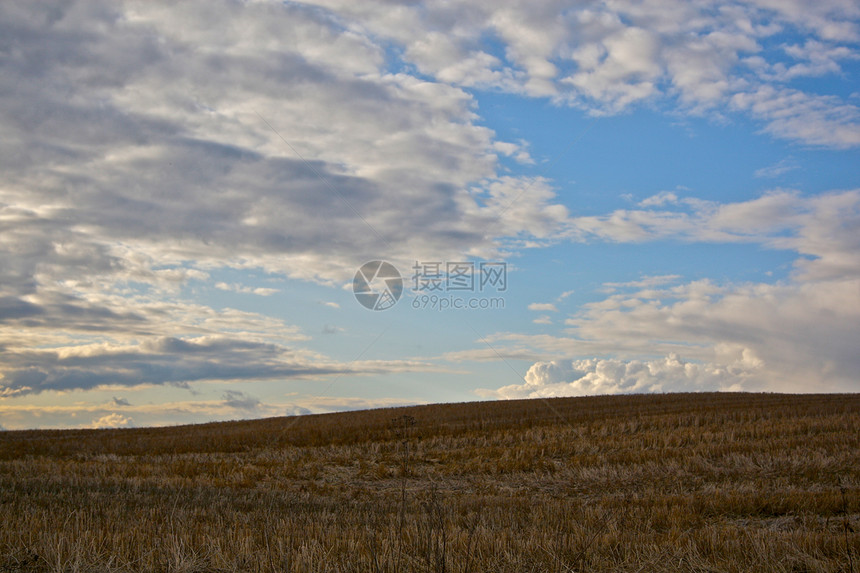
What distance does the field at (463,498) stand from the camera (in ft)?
21.2

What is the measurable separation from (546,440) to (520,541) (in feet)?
55.7

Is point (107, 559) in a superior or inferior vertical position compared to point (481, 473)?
superior

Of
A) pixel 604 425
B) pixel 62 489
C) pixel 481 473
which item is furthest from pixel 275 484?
pixel 604 425

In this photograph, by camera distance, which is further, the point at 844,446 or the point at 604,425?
the point at 604,425

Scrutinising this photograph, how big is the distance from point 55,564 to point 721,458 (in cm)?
1701

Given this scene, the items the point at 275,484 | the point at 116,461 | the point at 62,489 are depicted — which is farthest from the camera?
the point at 116,461

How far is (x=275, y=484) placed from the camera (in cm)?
1563

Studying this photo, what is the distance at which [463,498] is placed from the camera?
41.3 ft

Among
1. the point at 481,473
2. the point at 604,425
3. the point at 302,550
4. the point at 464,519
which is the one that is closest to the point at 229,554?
the point at 302,550

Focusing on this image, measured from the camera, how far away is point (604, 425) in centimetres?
2608

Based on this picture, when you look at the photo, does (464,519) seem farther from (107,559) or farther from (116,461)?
(116,461)

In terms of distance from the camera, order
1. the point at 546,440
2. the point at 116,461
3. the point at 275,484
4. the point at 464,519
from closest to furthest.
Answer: the point at 464,519 → the point at 275,484 → the point at 116,461 → the point at 546,440

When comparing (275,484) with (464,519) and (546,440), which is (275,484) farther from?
(546,440)

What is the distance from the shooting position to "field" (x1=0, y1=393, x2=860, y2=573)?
21.2 ft
